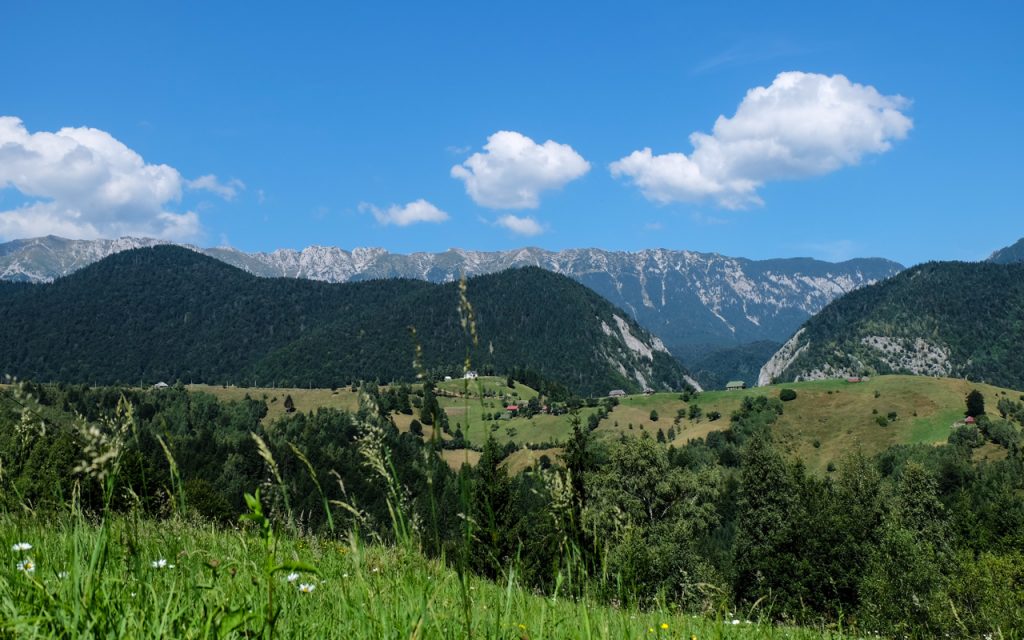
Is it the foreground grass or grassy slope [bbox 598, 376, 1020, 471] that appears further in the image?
grassy slope [bbox 598, 376, 1020, 471]

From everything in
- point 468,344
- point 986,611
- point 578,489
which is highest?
point 468,344

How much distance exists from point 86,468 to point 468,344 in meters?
1.75

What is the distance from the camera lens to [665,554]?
1874 inches

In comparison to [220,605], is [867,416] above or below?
below

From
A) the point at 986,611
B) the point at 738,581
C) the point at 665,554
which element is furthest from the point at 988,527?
the point at 665,554

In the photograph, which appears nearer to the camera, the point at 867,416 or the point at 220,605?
the point at 220,605

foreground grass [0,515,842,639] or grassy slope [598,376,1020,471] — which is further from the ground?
foreground grass [0,515,842,639]

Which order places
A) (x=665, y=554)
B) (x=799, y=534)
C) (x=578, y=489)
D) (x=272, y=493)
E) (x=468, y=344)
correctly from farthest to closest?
(x=799, y=534) → (x=665, y=554) → (x=578, y=489) → (x=272, y=493) → (x=468, y=344)

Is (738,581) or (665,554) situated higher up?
(665,554)

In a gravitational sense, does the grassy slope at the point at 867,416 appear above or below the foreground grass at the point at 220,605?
below

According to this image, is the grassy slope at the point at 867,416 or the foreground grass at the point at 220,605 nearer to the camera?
the foreground grass at the point at 220,605

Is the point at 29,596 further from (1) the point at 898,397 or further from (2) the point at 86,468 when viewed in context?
(1) the point at 898,397

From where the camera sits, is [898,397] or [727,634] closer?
[727,634]

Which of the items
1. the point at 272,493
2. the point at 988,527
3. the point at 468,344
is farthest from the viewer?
the point at 988,527
